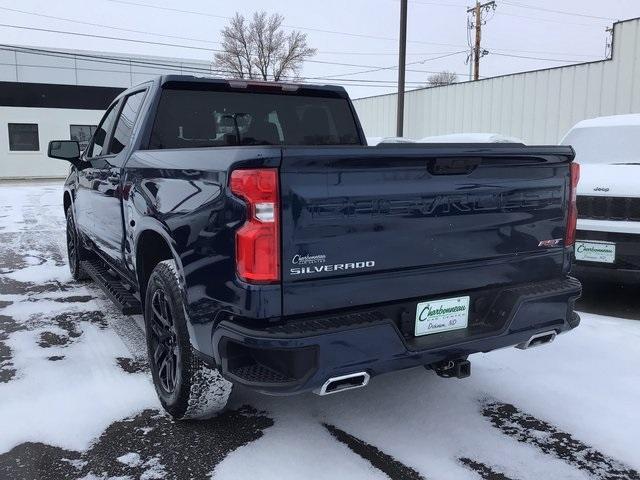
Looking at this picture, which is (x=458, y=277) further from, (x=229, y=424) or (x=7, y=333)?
(x=7, y=333)

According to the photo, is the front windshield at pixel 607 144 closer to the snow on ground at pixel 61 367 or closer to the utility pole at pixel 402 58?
the snow on ground at pixel 61 367

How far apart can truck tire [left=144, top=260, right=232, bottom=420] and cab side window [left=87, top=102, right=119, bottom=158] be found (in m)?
2.17

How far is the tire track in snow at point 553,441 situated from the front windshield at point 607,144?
391cm

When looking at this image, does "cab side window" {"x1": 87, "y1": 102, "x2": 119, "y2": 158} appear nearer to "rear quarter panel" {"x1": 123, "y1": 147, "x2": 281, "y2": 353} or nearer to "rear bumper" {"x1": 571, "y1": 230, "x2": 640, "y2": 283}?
"rear quarter panel" {"x1": 123, "y1": 147, "x2": 281, "y2": 353}

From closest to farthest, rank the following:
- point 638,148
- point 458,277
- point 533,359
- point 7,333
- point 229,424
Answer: point 458,277 < point 229,424 < point 533,359 < point 7,333 < point 638,148

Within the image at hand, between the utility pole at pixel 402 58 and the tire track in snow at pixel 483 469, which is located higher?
the utility pole at pixel 402 58

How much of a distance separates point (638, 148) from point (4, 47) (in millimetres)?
35795

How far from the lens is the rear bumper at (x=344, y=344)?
7.86ft

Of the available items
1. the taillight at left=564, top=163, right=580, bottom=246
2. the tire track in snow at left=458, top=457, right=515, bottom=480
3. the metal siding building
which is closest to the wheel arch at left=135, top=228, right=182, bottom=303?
the tire track in snow at left=458, top=457, right=515, bottom=480

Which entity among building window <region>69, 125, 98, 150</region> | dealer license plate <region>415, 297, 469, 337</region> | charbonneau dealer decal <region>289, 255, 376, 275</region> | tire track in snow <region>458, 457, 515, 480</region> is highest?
building window <region>69, 125, 98, 150</region>

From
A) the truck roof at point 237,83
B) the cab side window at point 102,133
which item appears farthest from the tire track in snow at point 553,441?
the cab side window at point 102,133

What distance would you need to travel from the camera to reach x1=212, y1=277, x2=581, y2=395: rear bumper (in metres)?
2.40

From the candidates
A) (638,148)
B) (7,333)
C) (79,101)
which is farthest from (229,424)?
(79,101)

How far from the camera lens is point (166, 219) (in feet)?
10.1
